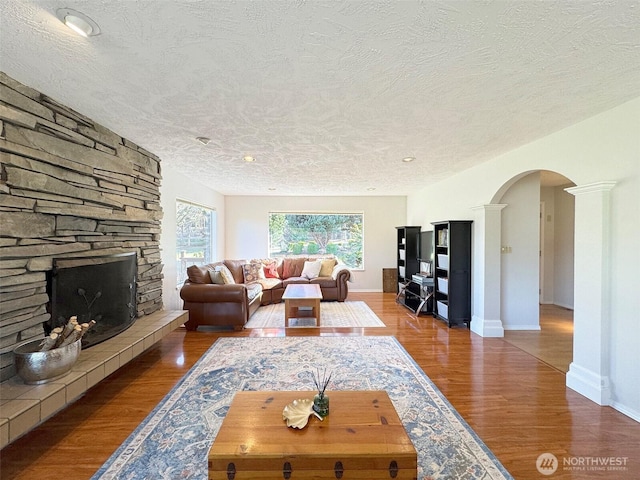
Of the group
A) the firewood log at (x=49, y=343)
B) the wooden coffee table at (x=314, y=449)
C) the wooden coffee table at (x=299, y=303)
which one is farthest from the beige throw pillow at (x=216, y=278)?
the wooden coffee table at (x=314, y=449)

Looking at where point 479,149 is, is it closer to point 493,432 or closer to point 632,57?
point 632,57

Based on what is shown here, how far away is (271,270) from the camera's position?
6148 mm

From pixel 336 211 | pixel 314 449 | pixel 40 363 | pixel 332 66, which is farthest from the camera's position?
pixel 336 211

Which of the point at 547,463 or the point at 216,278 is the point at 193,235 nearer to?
the point at 216,278

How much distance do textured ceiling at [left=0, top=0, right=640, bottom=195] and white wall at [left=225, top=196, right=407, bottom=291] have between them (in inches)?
153

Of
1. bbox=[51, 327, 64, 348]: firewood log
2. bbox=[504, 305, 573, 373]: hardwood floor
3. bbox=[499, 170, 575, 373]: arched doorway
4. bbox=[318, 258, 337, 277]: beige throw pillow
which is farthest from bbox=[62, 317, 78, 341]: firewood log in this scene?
bbox=[318, 258, 337, 277]: beige throw pillow

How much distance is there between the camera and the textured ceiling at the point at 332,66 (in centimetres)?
125

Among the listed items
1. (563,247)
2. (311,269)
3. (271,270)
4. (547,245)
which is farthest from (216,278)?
(563,247)

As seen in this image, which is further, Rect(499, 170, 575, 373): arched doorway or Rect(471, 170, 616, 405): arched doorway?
Rect(499, 170, 575, 373): arched doorway

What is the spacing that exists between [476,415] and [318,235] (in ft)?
17.2

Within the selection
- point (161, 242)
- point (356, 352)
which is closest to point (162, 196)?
point (161, 242)

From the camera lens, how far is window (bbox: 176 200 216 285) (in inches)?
189

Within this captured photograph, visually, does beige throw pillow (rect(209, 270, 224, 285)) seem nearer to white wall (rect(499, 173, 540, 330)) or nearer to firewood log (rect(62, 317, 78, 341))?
firewood log (rect(62, 317, 78, 341))

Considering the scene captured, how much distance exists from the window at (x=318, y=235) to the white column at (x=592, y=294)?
4686mm
